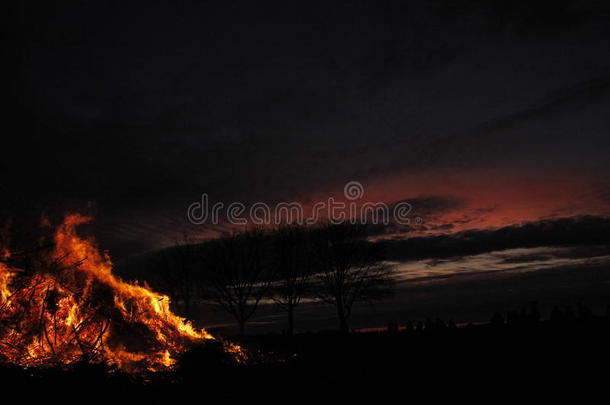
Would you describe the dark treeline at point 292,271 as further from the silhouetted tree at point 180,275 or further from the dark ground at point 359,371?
the dark ground at point 359,371

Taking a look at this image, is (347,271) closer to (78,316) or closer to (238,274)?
(238,274)

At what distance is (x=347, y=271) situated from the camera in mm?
31969

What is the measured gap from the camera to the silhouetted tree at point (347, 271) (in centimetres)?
3144

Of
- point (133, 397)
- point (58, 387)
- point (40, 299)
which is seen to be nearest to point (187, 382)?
point (133, 397)

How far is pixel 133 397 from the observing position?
8008 millimetres

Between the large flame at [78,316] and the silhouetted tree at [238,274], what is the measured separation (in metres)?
20.3

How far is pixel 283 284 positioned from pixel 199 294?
718 centimetres

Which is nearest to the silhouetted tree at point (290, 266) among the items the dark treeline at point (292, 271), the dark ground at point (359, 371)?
the dark treeline at point (292, 271)

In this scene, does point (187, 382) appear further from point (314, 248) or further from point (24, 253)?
point (314, 248)

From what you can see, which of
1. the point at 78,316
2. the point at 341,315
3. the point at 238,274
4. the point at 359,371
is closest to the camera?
the point at 78,316

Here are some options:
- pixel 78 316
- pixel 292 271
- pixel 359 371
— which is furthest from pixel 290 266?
pixel 78 316

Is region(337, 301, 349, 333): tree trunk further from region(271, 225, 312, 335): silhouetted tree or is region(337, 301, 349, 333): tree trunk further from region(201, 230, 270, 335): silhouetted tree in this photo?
region(201, 230, 270, 335): silhouetted tree

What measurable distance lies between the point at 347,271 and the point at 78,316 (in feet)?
77.5

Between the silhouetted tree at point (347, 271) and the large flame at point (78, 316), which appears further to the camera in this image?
the silhouetted tree at point (347, 271)
